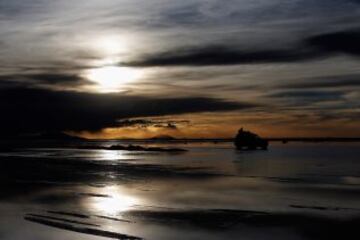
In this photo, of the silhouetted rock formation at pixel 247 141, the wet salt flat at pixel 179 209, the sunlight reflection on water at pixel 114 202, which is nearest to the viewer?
the wet salt flat at pixel 179 209

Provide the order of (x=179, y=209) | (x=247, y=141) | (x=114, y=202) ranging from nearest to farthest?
(x=179, y=209)
(x=114, y=202)
(x=247, y=141)

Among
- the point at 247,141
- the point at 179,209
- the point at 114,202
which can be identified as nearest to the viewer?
the point at 179,209

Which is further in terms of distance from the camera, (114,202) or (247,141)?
(247,141)

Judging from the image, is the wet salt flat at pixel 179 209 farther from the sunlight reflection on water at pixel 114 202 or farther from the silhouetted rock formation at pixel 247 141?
the silhouetted rock formation at pixel 247 141

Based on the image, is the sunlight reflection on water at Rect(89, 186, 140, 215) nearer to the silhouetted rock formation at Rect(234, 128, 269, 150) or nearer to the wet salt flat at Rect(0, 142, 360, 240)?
the wet salt flat at Rect(0, 142, 360, 240)

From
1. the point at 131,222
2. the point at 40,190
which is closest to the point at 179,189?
the point at 40,190

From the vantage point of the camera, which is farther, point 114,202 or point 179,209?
point 114,202

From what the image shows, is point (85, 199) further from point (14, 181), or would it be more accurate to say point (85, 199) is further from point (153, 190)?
point (14, 181)

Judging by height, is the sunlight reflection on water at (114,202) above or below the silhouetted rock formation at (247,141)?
below

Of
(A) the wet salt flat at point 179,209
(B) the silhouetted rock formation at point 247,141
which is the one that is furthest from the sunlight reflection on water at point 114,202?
(B) the silhouetted rock formation at point 247,141

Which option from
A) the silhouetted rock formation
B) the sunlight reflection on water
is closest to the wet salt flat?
the sunlight reflection on water

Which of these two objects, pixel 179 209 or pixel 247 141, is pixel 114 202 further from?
pixel 247 141

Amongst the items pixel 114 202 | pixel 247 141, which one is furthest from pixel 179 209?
pixel 247 141

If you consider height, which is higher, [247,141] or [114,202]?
[247,141]
